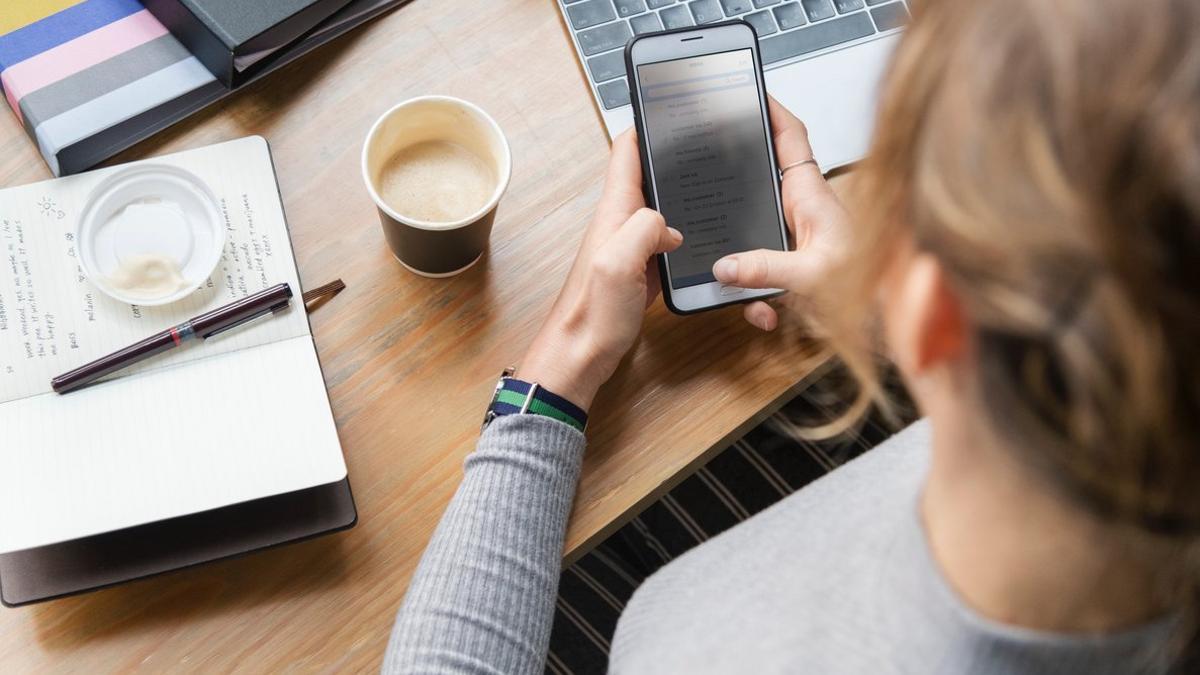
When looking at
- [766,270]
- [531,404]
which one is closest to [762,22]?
[766,270]

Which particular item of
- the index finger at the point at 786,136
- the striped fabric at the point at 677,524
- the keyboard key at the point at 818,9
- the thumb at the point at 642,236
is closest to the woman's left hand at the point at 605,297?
the thumb at the point at 642,236

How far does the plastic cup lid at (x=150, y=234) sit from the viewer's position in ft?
2.01

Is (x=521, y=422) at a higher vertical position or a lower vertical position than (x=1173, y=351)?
lower

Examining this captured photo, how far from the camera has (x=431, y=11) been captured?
735mm

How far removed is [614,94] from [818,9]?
194 mm

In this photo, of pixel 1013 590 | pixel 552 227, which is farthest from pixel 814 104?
pixel 1013 590

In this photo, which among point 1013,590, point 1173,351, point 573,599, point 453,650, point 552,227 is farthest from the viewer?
point 573,599

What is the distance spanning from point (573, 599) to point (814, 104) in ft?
1.72

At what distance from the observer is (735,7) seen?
752mm

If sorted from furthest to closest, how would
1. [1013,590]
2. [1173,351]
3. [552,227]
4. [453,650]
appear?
[552,227] → [453,650] → [1013,590] → [1173,351]

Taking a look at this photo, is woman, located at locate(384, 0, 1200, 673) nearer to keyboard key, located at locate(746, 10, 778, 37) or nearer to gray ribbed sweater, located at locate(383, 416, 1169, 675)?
gray ribbed sweater, located at locate(383, 416, 1169, 675)

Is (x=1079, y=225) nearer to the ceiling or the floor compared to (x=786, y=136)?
nearer to the ceiling

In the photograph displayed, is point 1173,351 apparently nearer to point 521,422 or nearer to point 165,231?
point 521,422

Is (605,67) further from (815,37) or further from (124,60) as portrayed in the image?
(124,60)
